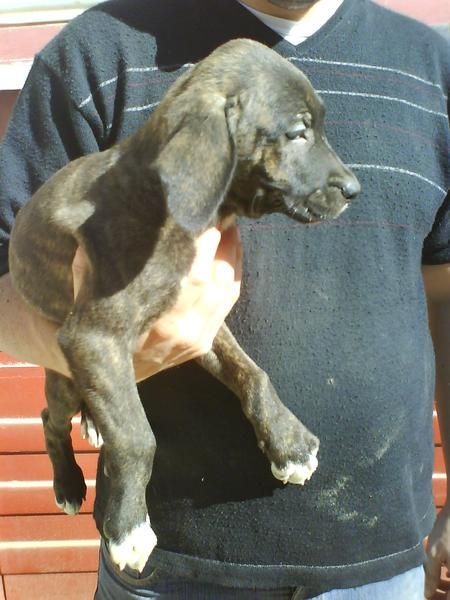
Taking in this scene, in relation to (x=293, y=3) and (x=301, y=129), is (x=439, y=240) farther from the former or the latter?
(x=293, y=3)

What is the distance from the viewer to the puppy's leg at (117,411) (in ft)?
7.70

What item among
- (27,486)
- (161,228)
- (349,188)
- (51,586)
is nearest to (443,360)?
(349,188)

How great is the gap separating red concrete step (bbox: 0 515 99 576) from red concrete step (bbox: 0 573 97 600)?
48 mm

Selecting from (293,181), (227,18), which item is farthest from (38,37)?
(293,181)

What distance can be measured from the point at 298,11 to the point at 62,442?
5.21 ft

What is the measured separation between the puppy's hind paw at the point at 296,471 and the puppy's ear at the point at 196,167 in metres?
0.72

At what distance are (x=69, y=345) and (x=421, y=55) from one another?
52.4 inches

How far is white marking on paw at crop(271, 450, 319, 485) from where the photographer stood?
238 cm

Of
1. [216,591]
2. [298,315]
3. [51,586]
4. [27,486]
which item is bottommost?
[51,586]

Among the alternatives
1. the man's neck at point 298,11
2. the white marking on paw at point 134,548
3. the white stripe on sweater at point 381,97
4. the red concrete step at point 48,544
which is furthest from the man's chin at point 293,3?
the red concrete step at point 48,544

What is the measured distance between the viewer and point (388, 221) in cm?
251

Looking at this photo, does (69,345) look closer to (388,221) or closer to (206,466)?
(206,466)

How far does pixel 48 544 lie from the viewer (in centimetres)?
557

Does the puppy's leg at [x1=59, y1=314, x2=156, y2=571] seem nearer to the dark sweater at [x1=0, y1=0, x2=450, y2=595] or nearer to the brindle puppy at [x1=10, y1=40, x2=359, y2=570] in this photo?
the brindle puppy at [x1=10, y1=40, x2=359, y2=570]
